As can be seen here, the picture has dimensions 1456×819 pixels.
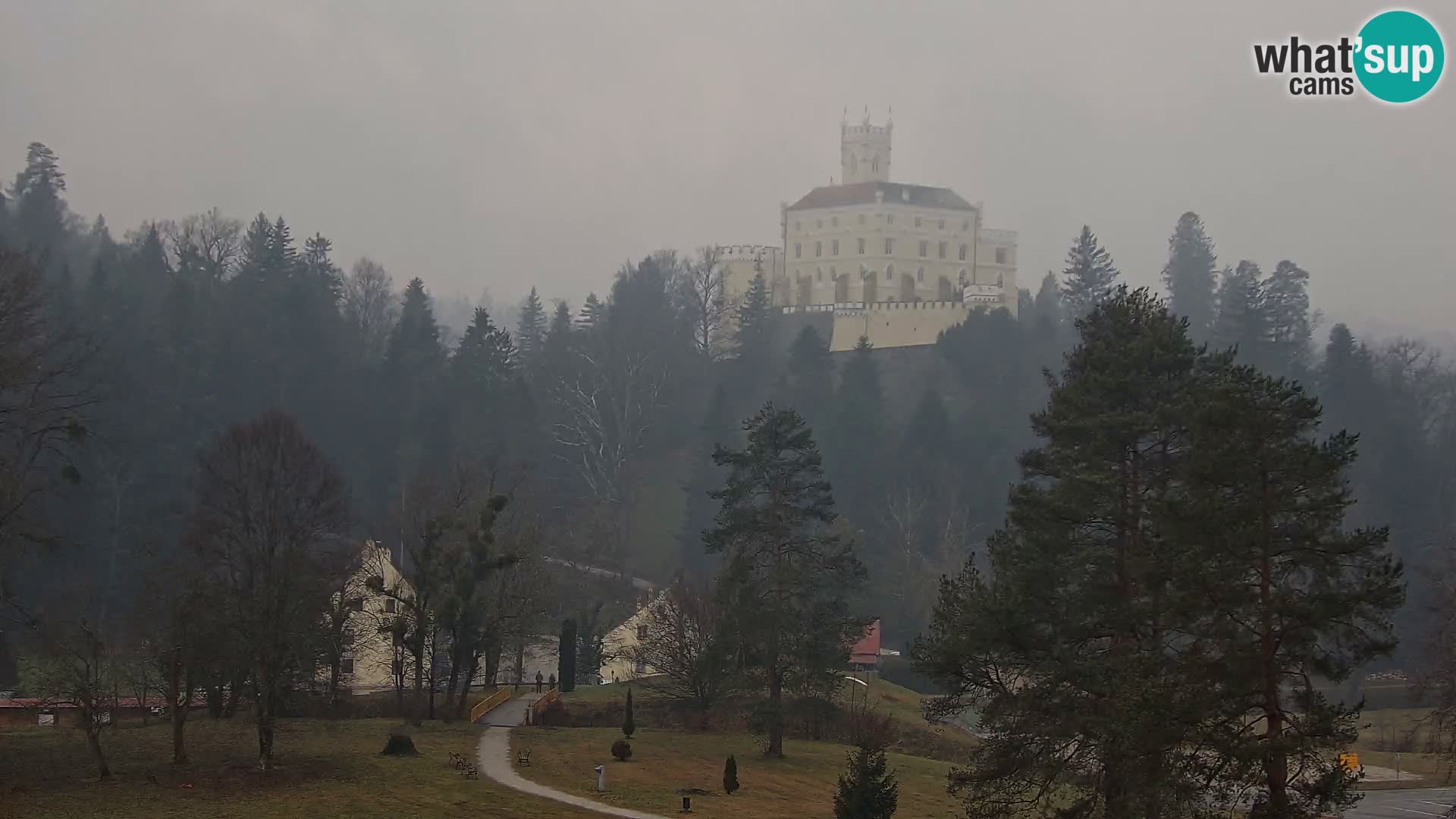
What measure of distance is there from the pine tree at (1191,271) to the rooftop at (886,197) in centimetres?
1961

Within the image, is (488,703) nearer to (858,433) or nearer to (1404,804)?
(1404,804)

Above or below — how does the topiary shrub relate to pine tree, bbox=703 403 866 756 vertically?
below

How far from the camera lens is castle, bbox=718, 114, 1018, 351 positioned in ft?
394

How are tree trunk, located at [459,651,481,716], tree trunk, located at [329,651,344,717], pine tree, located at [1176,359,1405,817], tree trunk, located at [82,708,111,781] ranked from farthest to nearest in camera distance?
tree trunk, located at [459,651,481,716] → tree trunk, located at [329,651,344,717] → tree trunk, located at [82,708,111,781] → pine tree, located at [1176,359,1405,817]

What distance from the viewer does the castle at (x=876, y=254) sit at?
394 ft

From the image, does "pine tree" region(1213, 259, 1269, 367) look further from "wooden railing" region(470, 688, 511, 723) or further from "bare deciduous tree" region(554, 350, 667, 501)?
"wooden railing" region(470, 688, 511, 723)

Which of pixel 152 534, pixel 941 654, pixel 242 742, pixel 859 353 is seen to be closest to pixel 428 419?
pixel 152 534

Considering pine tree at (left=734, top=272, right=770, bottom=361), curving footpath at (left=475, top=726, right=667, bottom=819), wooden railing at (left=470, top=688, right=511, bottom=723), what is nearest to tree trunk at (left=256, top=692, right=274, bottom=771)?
curving footpath at (left=475, top=726, right=667, bottom=819)

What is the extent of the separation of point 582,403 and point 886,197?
42.5 m

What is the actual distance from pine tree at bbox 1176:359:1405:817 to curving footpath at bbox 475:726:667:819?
43.5 feet

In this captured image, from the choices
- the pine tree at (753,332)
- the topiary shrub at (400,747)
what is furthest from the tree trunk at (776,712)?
the pine tree at (753,332)

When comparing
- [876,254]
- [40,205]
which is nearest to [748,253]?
[876,254]

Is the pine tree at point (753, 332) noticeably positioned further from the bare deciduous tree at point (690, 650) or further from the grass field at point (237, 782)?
the grass field at point (237, 782)

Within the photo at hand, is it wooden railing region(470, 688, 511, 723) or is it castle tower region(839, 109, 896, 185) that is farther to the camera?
castle tower region(839, 109, 896, 185)
